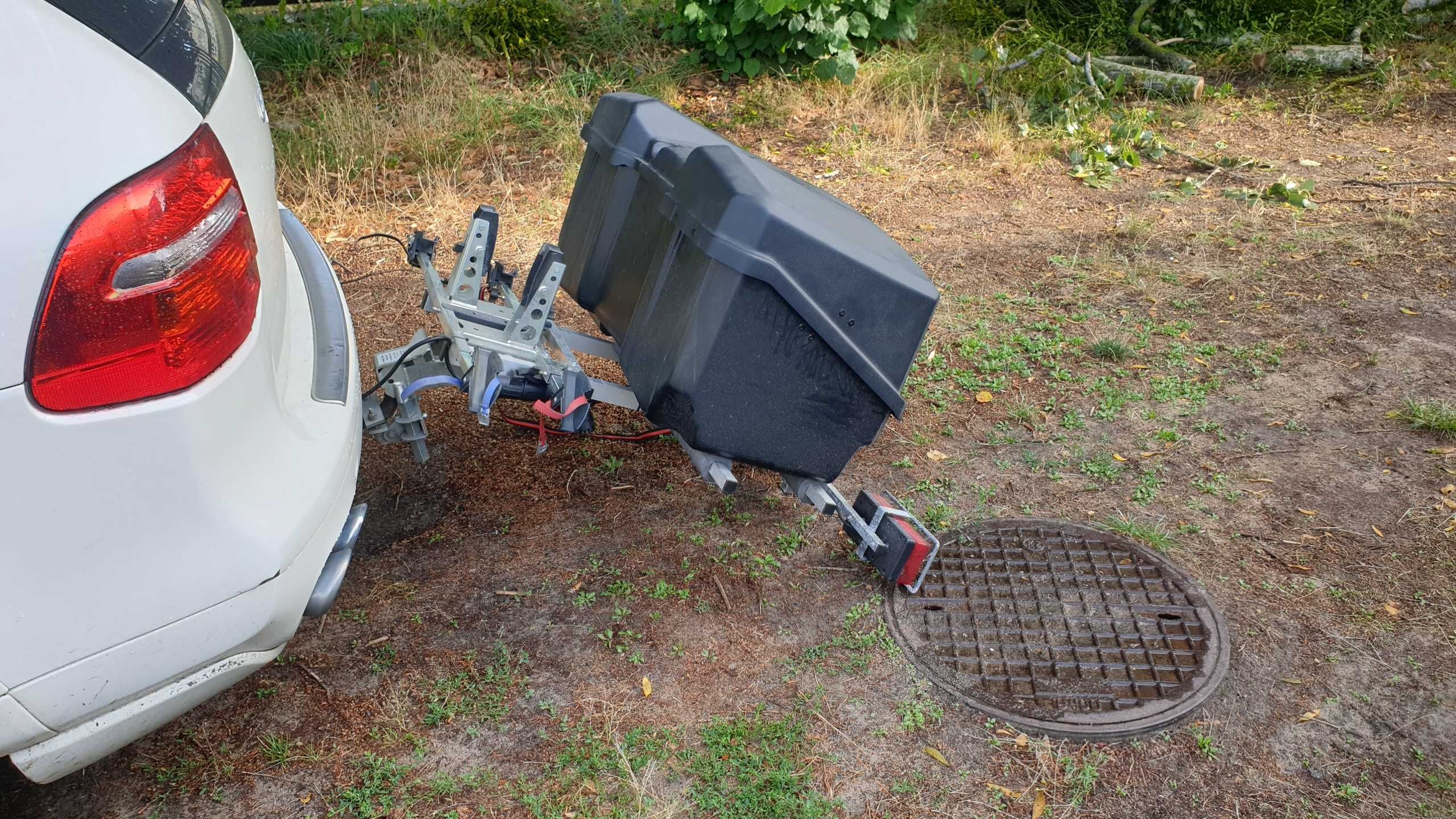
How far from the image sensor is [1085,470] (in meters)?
3.63

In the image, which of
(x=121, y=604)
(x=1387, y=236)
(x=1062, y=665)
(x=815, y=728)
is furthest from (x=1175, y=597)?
(x=1387, y=236)

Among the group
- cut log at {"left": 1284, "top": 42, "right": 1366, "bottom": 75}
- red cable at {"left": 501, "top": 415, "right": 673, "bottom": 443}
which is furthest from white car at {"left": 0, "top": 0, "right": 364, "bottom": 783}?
cut log at {"left": 1284, "top": 42, "right": 1366, "bottom": 75}

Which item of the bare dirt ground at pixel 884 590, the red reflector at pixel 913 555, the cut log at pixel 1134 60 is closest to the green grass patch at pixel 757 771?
the bare dirt ground at pixel 884 590

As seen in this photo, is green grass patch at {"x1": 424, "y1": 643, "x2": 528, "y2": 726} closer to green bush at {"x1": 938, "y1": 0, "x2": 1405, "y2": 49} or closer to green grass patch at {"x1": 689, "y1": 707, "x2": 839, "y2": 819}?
green grass patch at {"x1": 689, "y1": 707, "x2": 839, "y2": 819}

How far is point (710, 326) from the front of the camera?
2537mm

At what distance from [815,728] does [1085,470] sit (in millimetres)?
1628

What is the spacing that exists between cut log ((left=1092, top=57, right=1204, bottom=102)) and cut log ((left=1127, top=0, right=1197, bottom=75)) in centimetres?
19

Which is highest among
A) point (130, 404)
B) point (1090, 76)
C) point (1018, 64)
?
point (1090, 76)

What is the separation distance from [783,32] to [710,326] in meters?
5.19

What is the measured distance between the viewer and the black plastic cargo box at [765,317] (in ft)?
8.22

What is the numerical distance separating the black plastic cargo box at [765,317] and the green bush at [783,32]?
4.34m

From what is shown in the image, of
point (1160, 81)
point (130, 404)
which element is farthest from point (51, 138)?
point (1160, 81)

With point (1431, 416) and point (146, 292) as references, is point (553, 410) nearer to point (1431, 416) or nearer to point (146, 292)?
point (146, 292)

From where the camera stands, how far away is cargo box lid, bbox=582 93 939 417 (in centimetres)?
248
